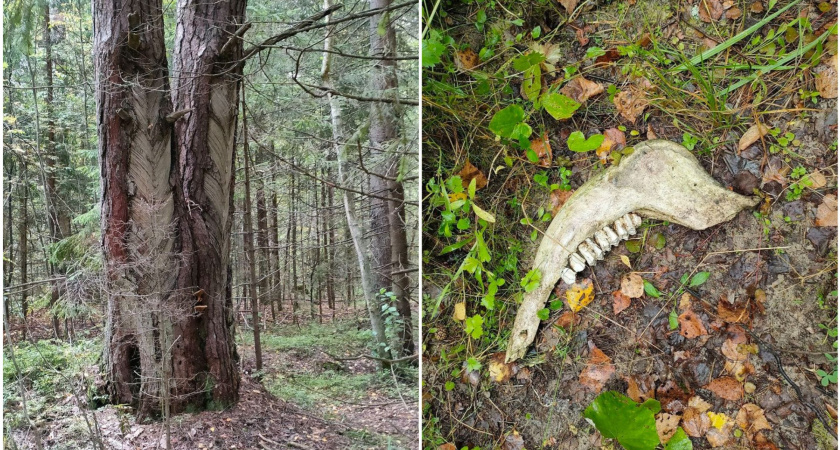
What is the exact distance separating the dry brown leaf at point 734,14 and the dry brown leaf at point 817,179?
0.38 metres

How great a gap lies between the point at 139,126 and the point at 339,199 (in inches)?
26.9

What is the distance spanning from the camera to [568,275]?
41.8 inches

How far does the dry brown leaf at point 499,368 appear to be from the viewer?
3.59 feet

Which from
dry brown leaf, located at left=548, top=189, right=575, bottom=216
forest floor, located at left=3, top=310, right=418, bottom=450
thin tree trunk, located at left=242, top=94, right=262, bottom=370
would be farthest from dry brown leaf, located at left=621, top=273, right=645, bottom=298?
thin tree trunk, located at left=242, top=94, right=262, bottom=370

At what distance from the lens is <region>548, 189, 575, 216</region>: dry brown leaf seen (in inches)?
42.8

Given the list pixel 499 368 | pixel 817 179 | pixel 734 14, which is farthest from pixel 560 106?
pixel 499 368

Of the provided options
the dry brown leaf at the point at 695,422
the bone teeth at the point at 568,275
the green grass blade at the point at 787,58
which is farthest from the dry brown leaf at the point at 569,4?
the dry brown leaf at the point at 695,422

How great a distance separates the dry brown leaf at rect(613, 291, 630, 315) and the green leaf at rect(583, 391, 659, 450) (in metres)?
0.19

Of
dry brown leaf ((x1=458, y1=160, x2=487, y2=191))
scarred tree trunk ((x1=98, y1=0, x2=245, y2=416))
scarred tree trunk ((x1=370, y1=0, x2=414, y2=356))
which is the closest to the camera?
dry brown leaf ((x1=458, y1=160, x2=487, y2=191))

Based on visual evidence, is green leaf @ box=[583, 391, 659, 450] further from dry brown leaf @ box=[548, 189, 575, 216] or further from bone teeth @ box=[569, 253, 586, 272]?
dry brown leaf @ box=[548, 189, 575, 216]

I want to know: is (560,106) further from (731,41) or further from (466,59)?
(731,41)

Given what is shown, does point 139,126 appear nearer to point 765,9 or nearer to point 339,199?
point 339,199

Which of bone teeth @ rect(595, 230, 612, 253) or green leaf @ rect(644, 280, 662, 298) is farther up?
bone teeth @ rect(595, 230, 612, 253)

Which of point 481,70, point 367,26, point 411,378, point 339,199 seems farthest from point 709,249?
point 367,26
